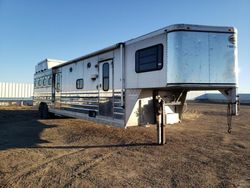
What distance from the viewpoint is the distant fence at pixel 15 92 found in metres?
32.4

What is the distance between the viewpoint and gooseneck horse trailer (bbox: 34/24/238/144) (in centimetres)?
582

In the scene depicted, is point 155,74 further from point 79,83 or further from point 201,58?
point 79,83

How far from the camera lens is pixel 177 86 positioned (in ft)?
18.9

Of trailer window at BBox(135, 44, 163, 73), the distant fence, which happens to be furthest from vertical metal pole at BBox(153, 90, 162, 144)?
the distant fence

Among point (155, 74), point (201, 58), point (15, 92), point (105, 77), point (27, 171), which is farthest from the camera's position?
point (15, 92)

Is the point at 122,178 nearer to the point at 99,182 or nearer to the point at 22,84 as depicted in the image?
the point at 99,182

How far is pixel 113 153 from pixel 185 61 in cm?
312

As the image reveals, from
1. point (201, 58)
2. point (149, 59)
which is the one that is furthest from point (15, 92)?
point (201, 58)

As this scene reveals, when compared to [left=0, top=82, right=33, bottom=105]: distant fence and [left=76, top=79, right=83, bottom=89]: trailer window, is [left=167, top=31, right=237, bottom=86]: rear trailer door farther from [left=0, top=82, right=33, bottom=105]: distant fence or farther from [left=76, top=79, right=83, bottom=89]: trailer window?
[left=0, top=82, right=33, bottom=105]: distant fence

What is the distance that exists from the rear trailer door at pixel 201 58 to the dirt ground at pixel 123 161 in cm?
199

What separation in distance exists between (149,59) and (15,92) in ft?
104

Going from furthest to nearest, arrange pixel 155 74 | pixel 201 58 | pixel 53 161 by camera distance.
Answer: pixel 155 74 → pixel 201 58 → pixel 53 161

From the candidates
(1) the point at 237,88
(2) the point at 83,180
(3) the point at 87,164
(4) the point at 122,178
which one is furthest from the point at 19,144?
(1) the point at 237,88

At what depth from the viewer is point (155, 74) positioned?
6242 mm
